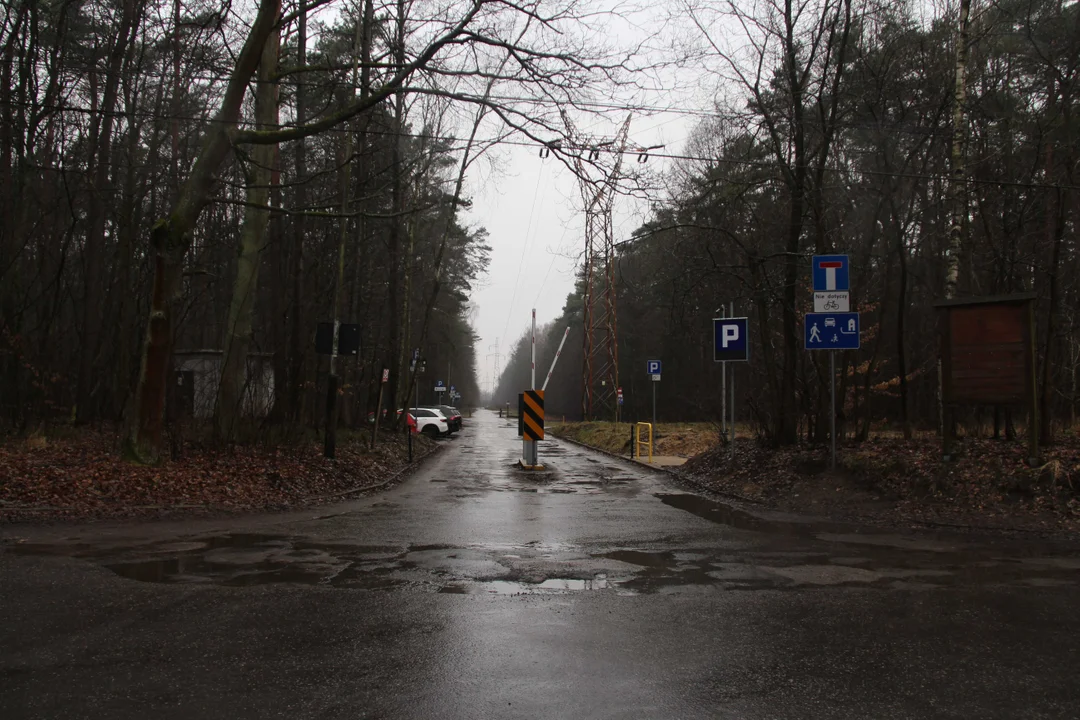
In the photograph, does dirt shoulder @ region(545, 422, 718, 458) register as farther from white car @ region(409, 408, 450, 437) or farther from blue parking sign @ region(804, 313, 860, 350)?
blue parking sign @ region(804, 313, 860, 350)

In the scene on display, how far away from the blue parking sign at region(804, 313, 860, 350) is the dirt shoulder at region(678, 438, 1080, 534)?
2011mm

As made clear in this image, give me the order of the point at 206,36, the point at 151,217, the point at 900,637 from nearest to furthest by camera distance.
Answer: the point at 900,637
the point at 206,36
the point at 151,217

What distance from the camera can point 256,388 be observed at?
1733cm

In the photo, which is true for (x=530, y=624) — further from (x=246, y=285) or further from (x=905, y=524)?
(x=246, y=285)

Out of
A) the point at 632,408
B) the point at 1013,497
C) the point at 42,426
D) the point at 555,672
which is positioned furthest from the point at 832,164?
the point at 632,408

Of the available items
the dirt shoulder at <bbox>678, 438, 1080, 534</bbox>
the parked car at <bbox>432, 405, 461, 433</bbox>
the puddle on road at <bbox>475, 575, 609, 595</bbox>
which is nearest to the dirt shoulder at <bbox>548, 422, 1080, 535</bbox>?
the dirt shoulder at <bbox>678, 438, 1080, 534</bbox>

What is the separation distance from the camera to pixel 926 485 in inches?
453

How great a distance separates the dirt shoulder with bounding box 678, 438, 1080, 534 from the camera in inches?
402

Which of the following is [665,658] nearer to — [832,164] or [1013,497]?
[1013,497]

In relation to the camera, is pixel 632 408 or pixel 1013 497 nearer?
pixel 1013 497

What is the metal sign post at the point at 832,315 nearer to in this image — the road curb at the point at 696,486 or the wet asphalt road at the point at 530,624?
the road curb at the point at 696,486

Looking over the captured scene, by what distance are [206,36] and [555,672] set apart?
13.9m

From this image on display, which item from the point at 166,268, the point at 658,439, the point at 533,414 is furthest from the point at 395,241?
the point at 166,268

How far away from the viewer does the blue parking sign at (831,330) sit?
12.8 metres
